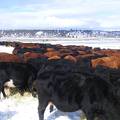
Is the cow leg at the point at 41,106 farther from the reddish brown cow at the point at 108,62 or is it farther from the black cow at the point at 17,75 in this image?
the reddish brown cow at the point at 108,62

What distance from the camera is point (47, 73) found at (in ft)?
26.2

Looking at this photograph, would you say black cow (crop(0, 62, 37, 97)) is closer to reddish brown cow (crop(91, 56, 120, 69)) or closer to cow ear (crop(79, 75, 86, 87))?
reddish brown cow (crop(91, 56, 120, 69))

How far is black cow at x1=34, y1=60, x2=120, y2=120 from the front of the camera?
6639mm

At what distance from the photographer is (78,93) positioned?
7.00 meters

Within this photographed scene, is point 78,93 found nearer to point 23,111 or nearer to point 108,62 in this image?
point 23,111

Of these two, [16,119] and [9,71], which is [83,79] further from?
[9,71]

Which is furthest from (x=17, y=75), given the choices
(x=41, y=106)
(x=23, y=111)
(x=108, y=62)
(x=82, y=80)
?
(x=82, y=80)

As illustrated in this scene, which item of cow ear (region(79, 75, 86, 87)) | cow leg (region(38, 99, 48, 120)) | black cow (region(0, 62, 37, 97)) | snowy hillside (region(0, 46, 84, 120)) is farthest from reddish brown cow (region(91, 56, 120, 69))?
cow ear (region(79, 75, 86, 87))

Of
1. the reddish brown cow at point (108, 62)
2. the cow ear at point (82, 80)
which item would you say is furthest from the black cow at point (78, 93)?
the reddish brown cow at point (108, 62)

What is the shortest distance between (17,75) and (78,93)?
4012mm

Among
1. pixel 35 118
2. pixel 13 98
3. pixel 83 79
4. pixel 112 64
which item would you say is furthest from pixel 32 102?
pixel 83 79

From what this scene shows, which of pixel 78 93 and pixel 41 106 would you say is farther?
pixel 41 106

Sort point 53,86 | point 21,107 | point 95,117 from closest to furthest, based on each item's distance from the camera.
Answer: point 95,117 → point 53,86 → point 21,107

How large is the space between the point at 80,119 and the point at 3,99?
310 centimetres
